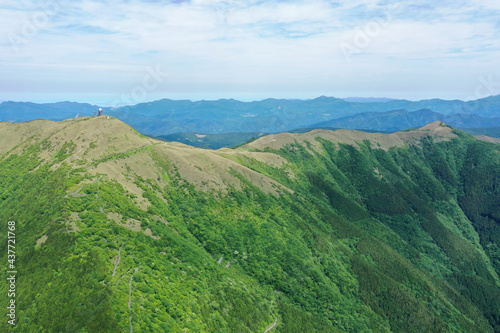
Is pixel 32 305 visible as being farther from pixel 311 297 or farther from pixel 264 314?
pixel 311 297

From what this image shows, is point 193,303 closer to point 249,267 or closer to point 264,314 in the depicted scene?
point 264,314

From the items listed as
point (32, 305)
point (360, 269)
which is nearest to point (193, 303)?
point (32, 305)

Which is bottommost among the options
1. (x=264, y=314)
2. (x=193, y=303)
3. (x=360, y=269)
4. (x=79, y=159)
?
(x=360, y=269)

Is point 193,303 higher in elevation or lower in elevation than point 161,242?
lower

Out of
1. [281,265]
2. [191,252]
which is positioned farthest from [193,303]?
[281,265]

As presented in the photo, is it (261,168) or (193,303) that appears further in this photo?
(261,168)

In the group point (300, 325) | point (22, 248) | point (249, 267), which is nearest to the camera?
point (22, 248)

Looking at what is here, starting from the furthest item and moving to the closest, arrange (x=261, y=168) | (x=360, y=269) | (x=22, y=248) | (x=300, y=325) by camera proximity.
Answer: (x=261, y=168) < (x=360, y=269) < (x=300, y=325) < (x=22, y=248)
